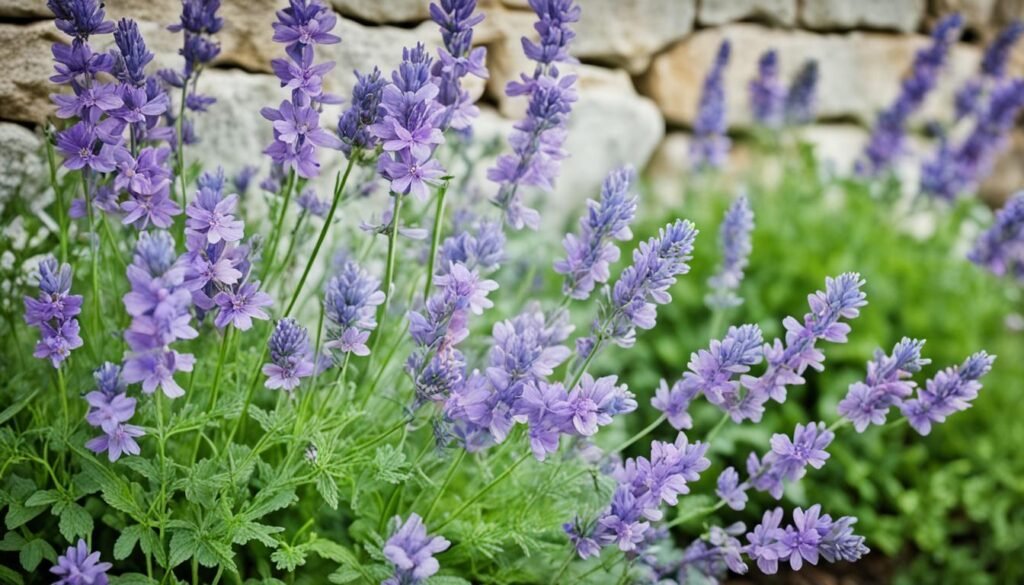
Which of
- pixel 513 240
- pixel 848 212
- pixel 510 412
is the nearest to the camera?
pixel 510 412

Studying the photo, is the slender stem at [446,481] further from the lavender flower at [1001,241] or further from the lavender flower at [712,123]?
the lavender flower at [712,123]

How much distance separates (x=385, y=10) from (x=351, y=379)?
44.2 inches

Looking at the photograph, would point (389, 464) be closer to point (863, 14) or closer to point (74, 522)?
→ point (74, 522)

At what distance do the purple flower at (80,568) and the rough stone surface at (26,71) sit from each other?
112cm

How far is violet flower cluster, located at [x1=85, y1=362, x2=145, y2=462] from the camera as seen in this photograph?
1.32 m

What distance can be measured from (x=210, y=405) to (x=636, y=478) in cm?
67

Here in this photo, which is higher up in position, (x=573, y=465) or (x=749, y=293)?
(x=573, y=465)

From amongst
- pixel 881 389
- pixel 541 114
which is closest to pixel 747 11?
pixel 541 114

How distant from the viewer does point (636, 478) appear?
155 centimetres

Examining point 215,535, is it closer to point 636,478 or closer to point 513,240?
point 636,478

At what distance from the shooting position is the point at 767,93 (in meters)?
3.42

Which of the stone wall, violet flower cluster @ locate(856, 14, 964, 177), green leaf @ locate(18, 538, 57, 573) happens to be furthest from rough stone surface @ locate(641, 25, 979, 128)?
green leaf @ locate(18, 538, 57, 573)

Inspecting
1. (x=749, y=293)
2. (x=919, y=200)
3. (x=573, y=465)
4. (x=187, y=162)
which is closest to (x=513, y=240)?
(x=749, y=293)

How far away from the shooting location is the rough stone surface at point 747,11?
3648mm
